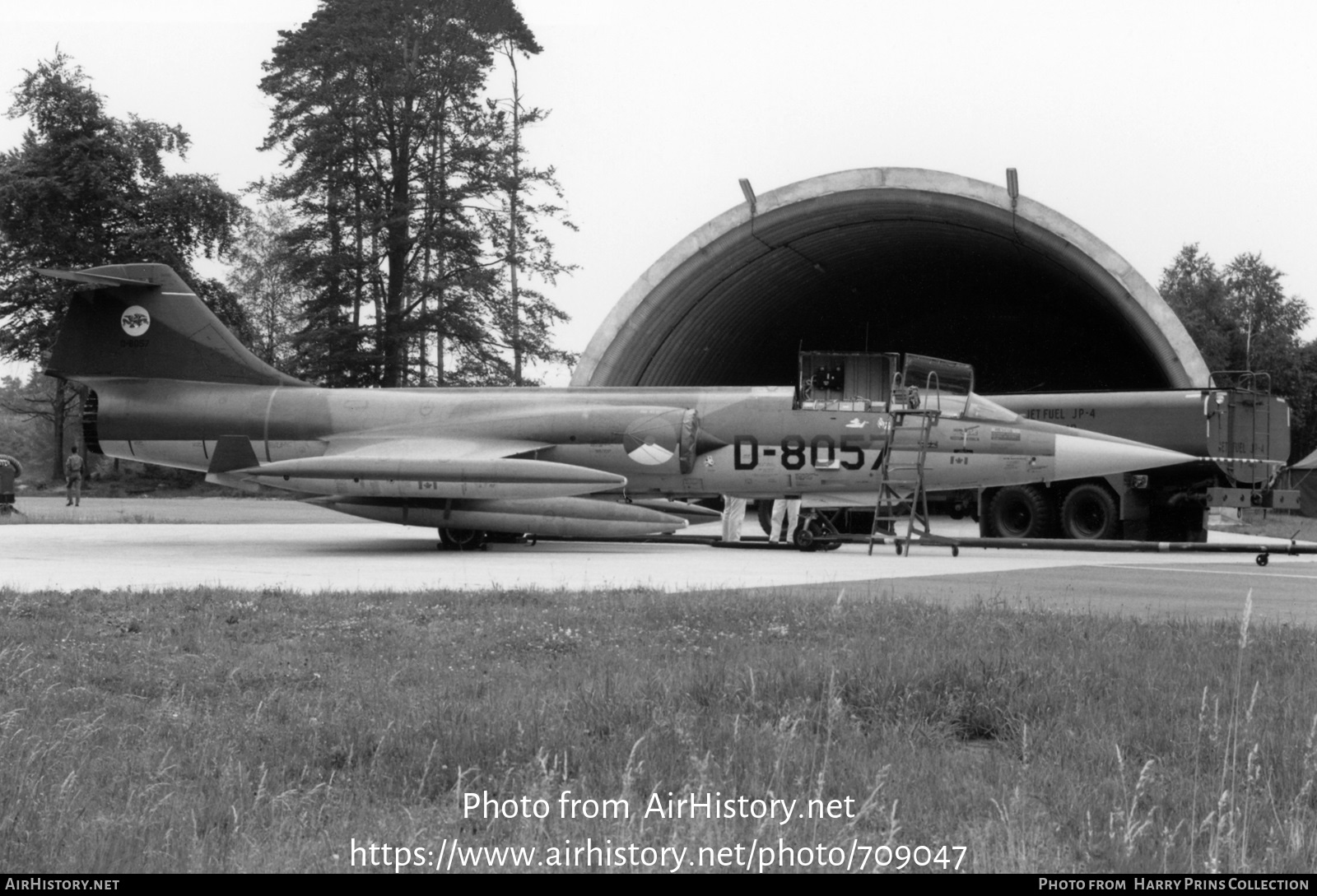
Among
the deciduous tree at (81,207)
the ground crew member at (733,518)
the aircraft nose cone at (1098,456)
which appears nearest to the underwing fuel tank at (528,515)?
the ground crew member at (733,518)

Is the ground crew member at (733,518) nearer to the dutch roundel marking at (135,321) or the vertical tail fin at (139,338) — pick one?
the vertical tail fin at (139,338)

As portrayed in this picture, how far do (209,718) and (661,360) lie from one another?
24.2 m

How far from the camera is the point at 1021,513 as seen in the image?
23312mm

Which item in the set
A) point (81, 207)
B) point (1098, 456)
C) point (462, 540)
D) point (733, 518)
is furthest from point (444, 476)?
point (81, 207)

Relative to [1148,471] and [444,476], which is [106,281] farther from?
[1148,471]

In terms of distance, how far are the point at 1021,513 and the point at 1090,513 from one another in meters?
1.35

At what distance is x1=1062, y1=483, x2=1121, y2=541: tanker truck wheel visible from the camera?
21.8m

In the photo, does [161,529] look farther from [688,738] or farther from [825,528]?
[688,738]

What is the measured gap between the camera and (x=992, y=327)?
125 ft

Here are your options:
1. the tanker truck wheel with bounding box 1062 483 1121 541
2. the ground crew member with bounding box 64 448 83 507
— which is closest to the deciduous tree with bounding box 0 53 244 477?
the ground crew member with bounding box 64 448 83 507

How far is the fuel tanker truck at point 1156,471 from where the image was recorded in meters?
20.8

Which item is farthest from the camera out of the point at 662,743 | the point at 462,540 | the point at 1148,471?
the point at 1148,471

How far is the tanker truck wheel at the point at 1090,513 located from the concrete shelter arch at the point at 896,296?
259 cm

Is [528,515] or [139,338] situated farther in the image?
[139,338]
